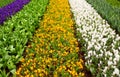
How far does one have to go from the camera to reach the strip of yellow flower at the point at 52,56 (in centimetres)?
743

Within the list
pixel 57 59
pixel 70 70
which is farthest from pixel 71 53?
pixel 70 70

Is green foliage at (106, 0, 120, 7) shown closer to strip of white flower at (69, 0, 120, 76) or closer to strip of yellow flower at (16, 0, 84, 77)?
strip of white flower at (69, 0, 120, 76)

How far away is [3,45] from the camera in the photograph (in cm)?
910

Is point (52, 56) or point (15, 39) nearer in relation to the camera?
point (52, 56)

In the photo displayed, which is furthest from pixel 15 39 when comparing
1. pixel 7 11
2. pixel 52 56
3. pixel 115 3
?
pixel 115 3

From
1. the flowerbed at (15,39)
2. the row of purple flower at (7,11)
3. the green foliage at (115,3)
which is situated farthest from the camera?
the green foliage at (115,3)

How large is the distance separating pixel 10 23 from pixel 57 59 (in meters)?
3.92

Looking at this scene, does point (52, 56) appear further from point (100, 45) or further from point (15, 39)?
point (100, 45)

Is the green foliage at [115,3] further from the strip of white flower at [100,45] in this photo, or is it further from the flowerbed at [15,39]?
the flowerbed at [15,39]

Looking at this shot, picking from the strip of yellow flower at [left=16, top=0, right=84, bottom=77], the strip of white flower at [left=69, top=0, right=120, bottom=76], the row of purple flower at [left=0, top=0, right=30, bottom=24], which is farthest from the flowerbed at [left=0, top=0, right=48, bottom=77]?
the strip of white flower at [left=69, top=0, right=120, bottom=76]

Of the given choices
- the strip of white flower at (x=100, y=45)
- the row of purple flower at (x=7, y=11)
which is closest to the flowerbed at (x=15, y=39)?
the row of purple flower at (x=7, y=11)

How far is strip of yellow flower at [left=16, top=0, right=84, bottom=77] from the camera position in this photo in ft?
24.4

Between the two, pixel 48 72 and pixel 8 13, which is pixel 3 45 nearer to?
pixel 48 72

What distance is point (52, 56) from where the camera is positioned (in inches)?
337
